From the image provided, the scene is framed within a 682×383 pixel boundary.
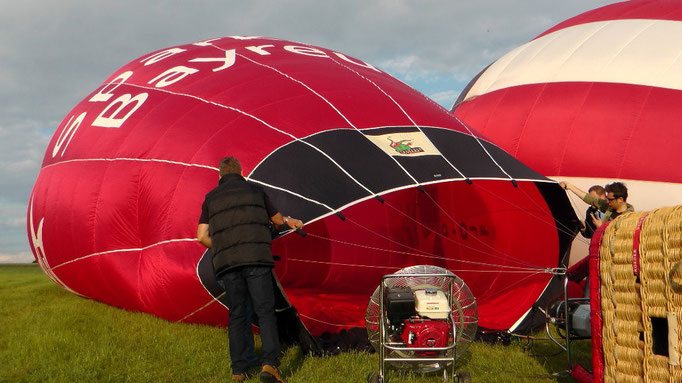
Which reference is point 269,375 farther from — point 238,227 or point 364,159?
point 364,159

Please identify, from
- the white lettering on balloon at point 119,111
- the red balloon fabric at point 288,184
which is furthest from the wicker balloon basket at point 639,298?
the white lettering on balloon at point 119,111

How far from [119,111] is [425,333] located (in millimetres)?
4272

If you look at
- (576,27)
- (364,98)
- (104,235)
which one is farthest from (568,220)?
(104,235)

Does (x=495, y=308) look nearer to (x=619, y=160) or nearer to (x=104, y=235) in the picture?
(x=619, y=160)

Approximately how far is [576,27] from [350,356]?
6.61 m

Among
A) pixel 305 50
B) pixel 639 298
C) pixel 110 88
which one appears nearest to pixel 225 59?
pixel 305 50

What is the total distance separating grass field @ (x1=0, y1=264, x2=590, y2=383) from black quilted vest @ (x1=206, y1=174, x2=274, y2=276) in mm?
770

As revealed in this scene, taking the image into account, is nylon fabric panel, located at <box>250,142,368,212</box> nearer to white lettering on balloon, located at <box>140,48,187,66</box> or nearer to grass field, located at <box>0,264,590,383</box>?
grass field, located at <box>0,264,590,383</box>

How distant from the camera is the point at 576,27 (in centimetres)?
896

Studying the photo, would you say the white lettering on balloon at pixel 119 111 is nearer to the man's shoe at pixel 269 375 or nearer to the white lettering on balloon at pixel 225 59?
the white lettering on balloon at pixel 225 59

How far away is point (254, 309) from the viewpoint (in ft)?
12.6

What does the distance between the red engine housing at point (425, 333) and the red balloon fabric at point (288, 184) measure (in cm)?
112

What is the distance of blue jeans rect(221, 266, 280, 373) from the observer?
374 cm

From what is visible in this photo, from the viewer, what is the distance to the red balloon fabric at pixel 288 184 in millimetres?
5039
